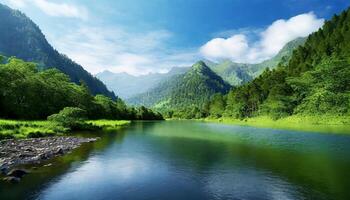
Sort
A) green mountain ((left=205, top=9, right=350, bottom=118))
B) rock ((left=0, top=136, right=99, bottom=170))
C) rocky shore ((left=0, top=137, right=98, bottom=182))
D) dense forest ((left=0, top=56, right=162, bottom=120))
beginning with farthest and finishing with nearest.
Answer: green mountain ((left=205, top=9, right=350, bottom=118)) < dense forest ((left=0, top=56, right=162, bottom=120)) < rock ((left=0, top=136, right=99, bottom=170)) < rocky shore ((left=0, top=137, right=98, bottom=182))

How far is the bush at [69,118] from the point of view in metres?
75.7

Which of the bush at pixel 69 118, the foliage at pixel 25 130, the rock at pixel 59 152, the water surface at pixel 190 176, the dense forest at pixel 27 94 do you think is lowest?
the water surface at pixel 190 176

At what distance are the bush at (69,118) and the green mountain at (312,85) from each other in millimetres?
90104

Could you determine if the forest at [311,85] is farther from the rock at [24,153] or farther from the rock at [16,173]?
the rock at [16,173]

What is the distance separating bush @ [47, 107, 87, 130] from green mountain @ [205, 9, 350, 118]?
3547 inches

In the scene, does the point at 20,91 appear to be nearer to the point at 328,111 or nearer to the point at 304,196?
the point at 304,196

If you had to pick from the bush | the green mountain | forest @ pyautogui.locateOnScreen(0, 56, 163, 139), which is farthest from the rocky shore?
the green mountain

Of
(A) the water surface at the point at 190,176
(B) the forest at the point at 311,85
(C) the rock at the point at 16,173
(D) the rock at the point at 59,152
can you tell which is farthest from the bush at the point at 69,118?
(B) the forest at the point at 311,85

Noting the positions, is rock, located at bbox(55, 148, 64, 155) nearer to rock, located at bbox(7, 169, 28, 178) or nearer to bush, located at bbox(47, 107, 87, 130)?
rock, located at bbox(7, 169, 28, 178)

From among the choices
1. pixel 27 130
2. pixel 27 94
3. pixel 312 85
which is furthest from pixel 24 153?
pixel 312 85

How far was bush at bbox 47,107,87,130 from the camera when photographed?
2980 inches

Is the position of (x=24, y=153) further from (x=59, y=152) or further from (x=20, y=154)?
(x=59, y=152)

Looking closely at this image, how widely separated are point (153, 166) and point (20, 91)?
2645 inches

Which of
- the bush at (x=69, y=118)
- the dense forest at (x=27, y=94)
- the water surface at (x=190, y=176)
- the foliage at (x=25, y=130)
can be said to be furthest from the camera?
the dense forest at (x=27, y=94)
